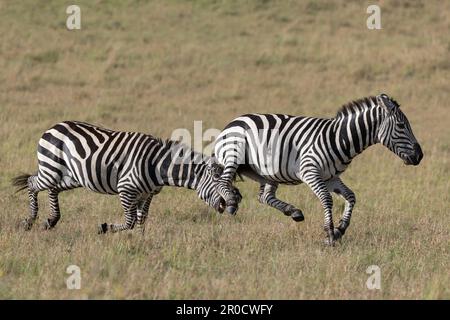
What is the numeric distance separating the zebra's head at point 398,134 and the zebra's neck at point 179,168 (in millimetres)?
2306

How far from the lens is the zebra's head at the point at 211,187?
34.1ft

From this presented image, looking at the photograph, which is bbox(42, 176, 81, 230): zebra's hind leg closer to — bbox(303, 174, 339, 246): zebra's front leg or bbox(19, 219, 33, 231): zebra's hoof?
bbox(19, 219, 33, 231): zebra's hoof

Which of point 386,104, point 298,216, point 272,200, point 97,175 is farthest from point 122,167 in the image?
point 386,104

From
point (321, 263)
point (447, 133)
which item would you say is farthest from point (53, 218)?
point (447, 133)

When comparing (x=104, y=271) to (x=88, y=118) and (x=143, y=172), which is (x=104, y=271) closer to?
(x=143, y=172)

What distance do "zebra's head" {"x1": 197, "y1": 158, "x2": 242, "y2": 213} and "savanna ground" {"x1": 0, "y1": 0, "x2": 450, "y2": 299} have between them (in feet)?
1.69

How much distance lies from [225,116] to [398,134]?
13384 millimetres

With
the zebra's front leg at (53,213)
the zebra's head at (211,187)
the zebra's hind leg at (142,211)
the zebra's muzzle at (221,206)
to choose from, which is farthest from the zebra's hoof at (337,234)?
the zebra's front leg at (53,213)

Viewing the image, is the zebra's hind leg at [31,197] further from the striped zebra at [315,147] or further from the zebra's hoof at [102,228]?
the striped zebra at [315,147]

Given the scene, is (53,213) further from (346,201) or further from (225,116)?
(225,116)

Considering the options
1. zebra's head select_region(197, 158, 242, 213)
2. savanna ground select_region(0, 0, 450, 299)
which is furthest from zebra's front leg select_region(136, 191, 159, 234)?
zebra's head select_region(197, 158, 242, 213)

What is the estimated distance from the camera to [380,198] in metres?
14.8

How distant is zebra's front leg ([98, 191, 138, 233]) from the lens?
418 inches

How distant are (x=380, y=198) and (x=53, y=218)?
5970mm
